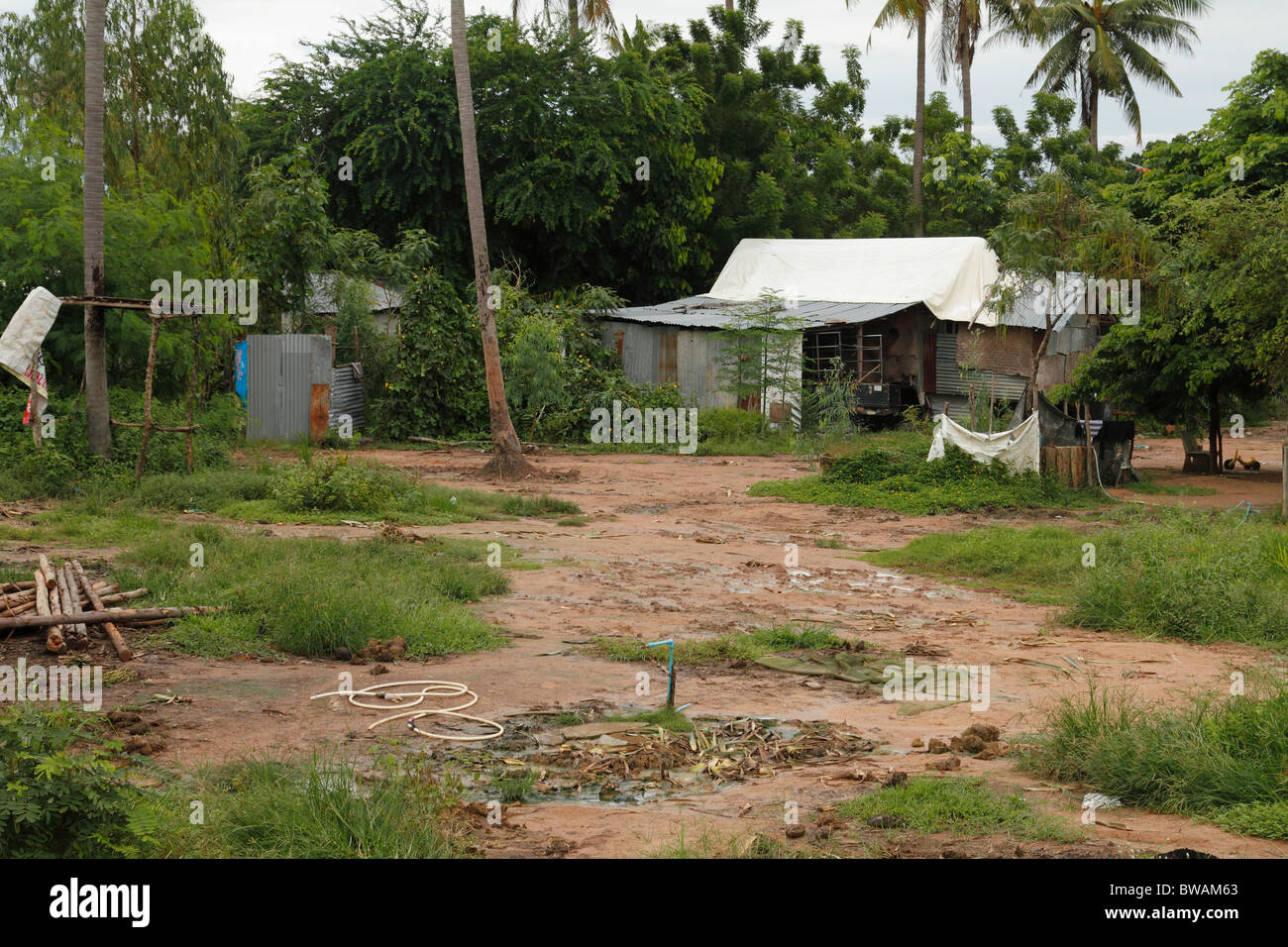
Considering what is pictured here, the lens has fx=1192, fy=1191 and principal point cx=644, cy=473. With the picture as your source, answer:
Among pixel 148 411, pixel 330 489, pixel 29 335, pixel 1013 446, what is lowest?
pixel 330 489

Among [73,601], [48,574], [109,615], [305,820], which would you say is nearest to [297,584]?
[109,615]

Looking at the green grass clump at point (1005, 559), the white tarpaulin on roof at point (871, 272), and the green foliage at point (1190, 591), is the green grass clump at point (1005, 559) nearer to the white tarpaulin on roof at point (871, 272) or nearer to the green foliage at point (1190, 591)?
the green foliage at point (1190, 591)

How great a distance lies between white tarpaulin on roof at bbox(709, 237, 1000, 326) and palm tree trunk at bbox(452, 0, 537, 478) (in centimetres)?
1152

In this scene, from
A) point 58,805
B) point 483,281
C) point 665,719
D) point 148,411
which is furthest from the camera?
point 483,281

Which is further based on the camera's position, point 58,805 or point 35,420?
point 35,420

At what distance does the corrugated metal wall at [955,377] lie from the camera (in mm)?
28516

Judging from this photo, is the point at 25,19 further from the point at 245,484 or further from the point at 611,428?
the point at 245,484

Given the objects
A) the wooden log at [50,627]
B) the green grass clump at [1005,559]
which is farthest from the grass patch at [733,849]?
the green grass clump at [1005,559]

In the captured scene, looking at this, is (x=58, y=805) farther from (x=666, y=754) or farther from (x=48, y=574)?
(x=48, y=574)

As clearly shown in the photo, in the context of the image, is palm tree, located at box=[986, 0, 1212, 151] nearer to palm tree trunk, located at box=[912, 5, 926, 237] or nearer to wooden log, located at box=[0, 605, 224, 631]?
palm tree trunk, located at box=[912, 5, 926, 237]

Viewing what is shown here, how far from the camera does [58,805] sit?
14.8 ft

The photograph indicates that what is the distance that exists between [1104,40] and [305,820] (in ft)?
132

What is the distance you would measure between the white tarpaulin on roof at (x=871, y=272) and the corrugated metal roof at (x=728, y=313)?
575 millimetres

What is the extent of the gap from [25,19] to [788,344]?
2007 centimetres
